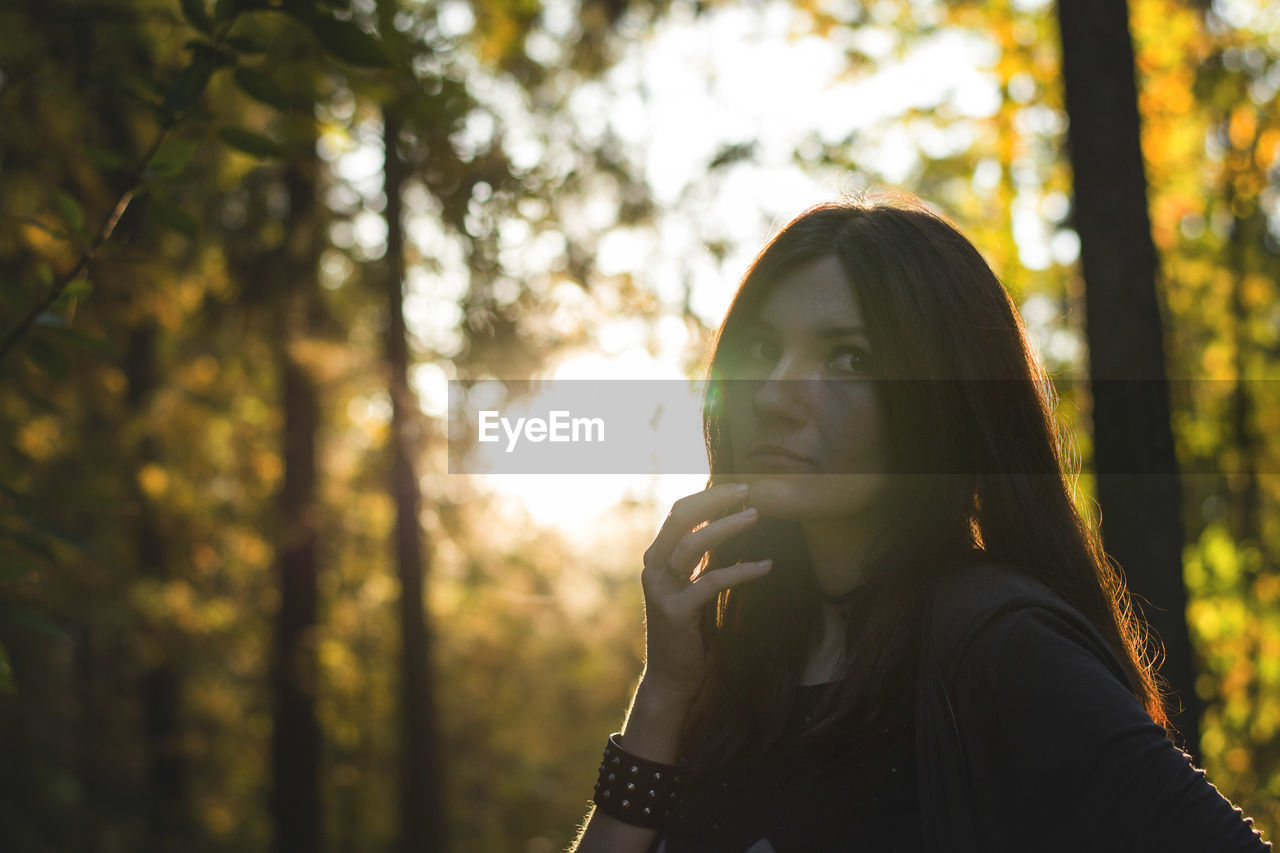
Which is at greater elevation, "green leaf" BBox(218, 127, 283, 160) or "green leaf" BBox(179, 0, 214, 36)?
"green leaf" BBox(179, 0, 214, 36)

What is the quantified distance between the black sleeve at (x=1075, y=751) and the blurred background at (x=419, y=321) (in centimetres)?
101

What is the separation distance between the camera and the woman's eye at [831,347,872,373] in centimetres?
176

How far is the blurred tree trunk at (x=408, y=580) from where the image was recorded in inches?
272

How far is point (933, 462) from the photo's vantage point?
1.75 m

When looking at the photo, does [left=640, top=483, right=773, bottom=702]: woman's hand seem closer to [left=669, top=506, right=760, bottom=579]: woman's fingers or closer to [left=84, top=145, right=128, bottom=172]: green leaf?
[left=669, top=506, right=760, bottom=579]: woman's fingers

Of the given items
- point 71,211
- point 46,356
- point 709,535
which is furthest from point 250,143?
point 709,535

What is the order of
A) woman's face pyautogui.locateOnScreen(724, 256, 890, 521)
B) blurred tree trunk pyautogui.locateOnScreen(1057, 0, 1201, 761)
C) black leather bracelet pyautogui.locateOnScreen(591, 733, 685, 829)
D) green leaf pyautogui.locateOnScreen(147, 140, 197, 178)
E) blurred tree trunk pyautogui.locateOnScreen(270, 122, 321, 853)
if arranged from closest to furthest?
woman's face pyautogui.locateOnScreen(724, 256, 890, 521), black leather bracelet pyautogui.locateOnScreen(591, 733, 685, 829), green leaf pyautogui.locateOnScreen(147, 140, 197, 178), blurred tree trunk pyautogui.locateOnScreen(1057, 0, 1201, 761), blurred tree trunk pyautogui.locateOnScreen(270, 122, 321, 853)

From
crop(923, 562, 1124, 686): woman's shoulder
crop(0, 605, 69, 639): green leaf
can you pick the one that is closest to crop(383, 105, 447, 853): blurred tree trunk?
crop(0, 605, 69, 639): green leaf

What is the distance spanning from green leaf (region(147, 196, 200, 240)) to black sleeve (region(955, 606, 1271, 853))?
1.87 meters

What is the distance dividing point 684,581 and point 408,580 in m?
5.93

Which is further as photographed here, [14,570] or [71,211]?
[71,211]

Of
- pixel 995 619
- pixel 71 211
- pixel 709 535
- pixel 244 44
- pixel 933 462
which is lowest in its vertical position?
pixel 995 619

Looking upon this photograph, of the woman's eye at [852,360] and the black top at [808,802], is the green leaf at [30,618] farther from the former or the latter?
the woman's eye at [852,360]

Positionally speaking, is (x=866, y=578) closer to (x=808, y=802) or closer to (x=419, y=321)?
(x=808, y=802)
